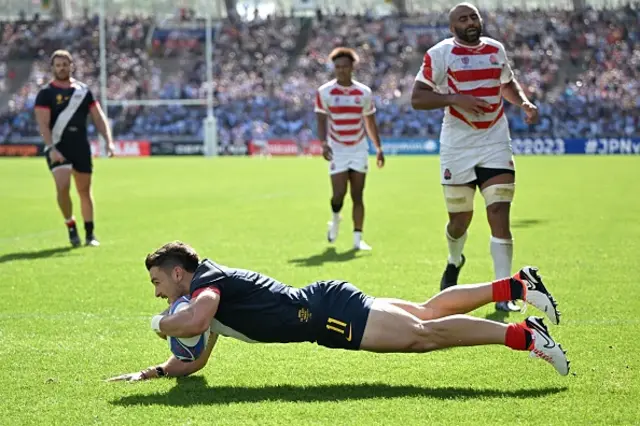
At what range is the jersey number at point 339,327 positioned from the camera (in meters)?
6.00

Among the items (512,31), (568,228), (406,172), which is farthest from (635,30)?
(568,228)

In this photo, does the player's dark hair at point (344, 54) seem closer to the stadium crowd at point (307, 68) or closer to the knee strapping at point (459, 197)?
the knee strapping at point (459, 197)

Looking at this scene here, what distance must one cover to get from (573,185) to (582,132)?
2099 cm

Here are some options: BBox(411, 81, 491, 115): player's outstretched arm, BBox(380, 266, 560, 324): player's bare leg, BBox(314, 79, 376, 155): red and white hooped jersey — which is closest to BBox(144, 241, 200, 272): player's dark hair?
BBox(380, 266, 560, 324): player's bare leg

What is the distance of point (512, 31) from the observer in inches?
2153

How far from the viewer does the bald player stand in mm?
8344

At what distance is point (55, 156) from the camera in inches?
535

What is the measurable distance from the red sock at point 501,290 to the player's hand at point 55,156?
28.1 ft

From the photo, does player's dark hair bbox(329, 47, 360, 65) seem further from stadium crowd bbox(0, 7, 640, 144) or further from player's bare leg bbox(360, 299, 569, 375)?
stadium crowd bbox(0, 7, 640, 144)

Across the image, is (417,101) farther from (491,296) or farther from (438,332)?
(438,332)

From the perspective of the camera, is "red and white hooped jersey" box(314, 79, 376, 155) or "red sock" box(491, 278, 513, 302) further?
"red and white hooped jersey" box(314, 79, 376, 155)

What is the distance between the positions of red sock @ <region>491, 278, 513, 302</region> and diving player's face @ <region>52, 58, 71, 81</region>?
8550 millimetres

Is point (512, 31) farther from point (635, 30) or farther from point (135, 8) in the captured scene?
point (135, 8)

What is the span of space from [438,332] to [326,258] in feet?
21.1
